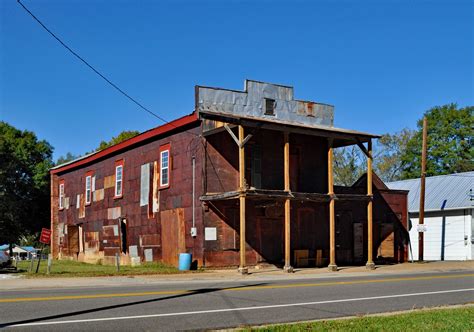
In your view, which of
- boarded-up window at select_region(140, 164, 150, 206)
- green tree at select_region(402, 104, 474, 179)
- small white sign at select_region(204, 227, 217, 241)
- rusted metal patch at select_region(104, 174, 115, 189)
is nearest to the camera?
small white sign at select_region(204, 227, 217, 241)

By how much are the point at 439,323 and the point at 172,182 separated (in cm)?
2083

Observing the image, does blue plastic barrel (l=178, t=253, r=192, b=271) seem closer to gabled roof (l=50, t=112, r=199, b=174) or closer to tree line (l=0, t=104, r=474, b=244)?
gabled roof (l=50, t=112, r=199, b=174)

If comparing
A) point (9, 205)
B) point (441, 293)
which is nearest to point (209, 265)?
point (441, 293)

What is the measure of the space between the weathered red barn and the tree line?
20.5 metres

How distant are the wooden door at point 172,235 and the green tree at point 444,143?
133ft

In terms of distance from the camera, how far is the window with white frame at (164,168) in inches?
1164

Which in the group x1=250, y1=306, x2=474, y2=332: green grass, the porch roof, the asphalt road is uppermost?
the porch roof

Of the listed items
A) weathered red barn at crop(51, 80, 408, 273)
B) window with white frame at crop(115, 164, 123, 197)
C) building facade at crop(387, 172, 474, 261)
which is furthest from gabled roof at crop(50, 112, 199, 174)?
building facade at crop(387, 172, 474, 261)

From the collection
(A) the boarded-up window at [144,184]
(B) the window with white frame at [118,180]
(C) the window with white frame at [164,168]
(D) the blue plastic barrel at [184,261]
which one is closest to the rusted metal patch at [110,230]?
(B) the window with white frame at [118,180]

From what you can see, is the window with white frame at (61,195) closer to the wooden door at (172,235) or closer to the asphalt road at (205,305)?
the wooden door at (172,235)

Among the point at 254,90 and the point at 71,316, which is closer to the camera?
the point at 71,316

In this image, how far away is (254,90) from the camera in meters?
31.6

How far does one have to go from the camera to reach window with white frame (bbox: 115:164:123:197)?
113ft

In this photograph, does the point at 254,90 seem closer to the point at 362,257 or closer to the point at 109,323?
the point at 362,257
